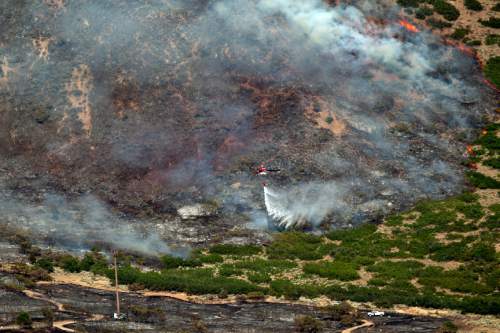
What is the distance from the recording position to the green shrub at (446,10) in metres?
112

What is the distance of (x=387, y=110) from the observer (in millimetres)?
103250

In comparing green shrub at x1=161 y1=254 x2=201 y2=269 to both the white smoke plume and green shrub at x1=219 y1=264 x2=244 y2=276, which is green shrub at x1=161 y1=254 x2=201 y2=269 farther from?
green shrub at x1=219 y1=264 x2=244 y2=276

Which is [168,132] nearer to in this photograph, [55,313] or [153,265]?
[153,265]

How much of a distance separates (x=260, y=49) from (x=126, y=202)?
17.3 meters

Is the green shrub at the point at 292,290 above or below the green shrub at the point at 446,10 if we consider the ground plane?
below

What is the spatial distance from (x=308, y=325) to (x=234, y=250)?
37.8ft

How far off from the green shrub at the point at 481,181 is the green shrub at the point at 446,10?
1787cm

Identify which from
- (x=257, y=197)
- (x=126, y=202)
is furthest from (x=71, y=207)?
(x=257, y=197)

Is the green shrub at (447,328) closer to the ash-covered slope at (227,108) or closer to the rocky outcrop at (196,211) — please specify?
the ash-covered slope at (227,108)

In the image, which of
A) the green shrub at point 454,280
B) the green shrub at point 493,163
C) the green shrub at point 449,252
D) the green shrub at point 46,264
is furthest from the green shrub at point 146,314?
the green shrub at point 493,163

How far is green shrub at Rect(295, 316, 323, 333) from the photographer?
8125 centimetres

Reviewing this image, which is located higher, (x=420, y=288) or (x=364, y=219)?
(x=364, y=219)

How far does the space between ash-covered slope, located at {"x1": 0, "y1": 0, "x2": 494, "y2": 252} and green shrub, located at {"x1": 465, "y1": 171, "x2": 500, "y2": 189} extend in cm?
89

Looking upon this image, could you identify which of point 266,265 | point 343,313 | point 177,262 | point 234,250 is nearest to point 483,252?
point 343,313
